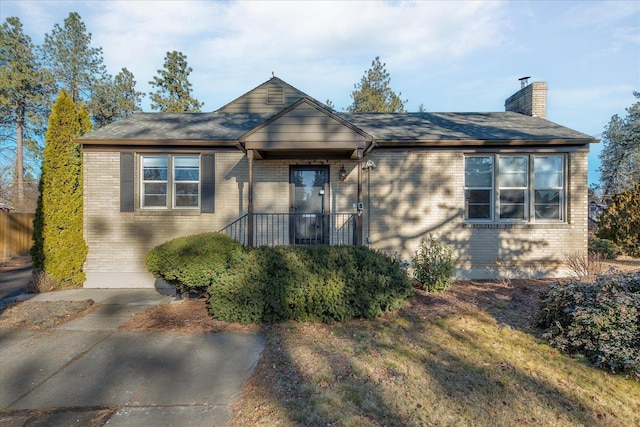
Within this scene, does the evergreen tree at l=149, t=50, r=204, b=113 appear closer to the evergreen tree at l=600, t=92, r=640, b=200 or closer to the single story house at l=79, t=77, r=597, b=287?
the single story house at l=79, t=77, r=597, b=287

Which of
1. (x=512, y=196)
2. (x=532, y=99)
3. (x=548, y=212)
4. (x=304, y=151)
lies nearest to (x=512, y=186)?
(x=512, y=196)

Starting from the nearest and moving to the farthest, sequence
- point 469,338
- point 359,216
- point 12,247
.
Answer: point 469,338, point 359,216, point 12,247

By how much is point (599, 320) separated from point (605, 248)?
28.8 ft

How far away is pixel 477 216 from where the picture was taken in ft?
27.4

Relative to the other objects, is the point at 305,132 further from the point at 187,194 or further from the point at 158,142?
the point at 158,142

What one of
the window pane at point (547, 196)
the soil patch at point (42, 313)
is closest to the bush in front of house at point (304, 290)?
the soil patch at point (42, 313)

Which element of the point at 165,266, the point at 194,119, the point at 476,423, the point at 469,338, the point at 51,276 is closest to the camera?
the point at 476,423

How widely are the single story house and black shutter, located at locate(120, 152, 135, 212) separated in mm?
25

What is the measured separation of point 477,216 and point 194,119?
8786 millimetres

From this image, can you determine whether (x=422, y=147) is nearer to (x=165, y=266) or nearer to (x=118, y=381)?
(x=165, y=266)

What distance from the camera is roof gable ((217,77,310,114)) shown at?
507 inches

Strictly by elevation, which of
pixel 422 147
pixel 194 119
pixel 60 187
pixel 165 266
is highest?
pixel 194 119

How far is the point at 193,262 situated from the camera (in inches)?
218

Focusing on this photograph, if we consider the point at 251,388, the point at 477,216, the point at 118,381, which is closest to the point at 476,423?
the point at 251,388
